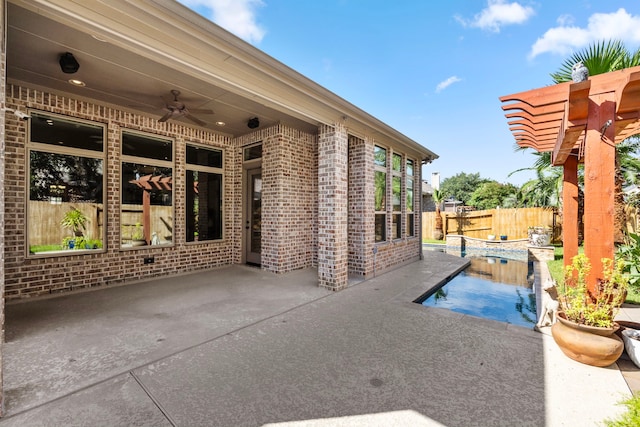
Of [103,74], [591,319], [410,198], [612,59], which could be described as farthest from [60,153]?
[612,59]

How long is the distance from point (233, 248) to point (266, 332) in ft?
13.8

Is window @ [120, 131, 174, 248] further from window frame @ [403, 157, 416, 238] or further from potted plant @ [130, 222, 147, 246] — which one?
window frame @ [403, 157, 416, 238]

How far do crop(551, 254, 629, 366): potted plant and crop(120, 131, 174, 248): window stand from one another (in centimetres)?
654

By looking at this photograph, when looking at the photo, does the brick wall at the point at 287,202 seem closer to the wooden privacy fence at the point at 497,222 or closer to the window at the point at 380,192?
the window at the point at 380,192

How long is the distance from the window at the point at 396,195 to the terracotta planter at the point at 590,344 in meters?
4.16

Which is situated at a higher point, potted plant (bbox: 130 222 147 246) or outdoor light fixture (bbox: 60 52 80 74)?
outdoor light fixture (bbox: 60 52 80 74)

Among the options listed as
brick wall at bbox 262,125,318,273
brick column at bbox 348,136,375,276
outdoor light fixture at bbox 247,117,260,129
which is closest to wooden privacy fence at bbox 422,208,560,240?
brick column at bbox 348,136,375,276

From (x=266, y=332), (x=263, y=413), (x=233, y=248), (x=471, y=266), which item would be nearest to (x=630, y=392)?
(x=263, y=413)

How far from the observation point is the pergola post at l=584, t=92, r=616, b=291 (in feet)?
8.57

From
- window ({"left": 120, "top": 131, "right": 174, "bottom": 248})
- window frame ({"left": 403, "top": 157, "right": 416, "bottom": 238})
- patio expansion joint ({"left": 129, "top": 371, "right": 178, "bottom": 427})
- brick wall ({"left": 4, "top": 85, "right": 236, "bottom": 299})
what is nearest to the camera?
patio expansion joint ({"left": 129, "top": 371, "right": 178, "bottom": 427})

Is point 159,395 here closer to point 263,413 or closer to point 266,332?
point 263,413

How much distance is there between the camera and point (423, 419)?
1.78 metres

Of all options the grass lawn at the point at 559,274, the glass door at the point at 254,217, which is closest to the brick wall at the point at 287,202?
the glass door at the point at 254,217

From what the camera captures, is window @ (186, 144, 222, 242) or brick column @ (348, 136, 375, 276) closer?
brick column @ (348, 136, 375, 276)
